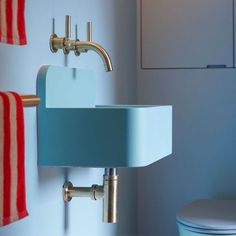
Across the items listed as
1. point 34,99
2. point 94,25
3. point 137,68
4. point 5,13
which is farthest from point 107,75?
point 5,13

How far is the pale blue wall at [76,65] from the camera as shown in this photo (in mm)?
1383

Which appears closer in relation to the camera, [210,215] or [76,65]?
[76,65]

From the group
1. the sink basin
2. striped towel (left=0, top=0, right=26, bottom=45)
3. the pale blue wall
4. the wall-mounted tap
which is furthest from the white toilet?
striped towel (left=0, top=0, right=26, bottom=45)

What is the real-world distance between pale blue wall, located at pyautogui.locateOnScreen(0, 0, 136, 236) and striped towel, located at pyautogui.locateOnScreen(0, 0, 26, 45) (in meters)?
0.24

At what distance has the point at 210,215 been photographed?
7.34 ft

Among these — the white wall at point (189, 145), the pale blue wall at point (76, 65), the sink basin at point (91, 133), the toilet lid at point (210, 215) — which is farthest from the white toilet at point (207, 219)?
the sink basin at point (91, 133)

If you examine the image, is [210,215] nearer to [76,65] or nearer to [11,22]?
[76,65]

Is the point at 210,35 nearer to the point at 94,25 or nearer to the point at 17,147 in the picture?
the point at 94,25

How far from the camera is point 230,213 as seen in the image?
229 centimetres

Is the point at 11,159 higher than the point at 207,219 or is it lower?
higher

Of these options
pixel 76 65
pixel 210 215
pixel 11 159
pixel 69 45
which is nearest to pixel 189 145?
pixel 210 215

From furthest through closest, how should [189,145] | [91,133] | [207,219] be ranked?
[189,145] → [207,219] → [91,133]

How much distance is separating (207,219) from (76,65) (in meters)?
0.88

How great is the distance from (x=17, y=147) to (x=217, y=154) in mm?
1754
